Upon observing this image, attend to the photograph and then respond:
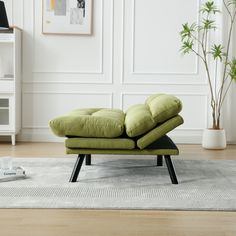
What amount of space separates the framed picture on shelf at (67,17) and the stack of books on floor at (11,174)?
2.40m

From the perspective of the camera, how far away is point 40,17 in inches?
214

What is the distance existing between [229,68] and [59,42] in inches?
76.7

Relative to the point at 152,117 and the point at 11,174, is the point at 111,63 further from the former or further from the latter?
the point at 11,174

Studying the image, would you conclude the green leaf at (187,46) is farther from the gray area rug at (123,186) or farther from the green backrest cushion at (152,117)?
the green backrest cushion at (152,117)

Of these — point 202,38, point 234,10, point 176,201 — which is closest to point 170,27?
point 202,38

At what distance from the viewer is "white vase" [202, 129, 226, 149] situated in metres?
5.07

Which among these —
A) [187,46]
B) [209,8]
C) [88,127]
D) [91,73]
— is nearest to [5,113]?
[91,73]

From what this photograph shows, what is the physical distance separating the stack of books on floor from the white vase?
234 cm

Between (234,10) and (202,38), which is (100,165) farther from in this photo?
(234,10)

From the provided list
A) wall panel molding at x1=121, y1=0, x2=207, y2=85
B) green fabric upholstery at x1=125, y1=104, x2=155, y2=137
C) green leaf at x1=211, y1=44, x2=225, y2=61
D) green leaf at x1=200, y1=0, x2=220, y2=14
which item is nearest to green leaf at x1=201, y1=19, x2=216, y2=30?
green leaf at x1=200, y1=0, x2=220, y2=14

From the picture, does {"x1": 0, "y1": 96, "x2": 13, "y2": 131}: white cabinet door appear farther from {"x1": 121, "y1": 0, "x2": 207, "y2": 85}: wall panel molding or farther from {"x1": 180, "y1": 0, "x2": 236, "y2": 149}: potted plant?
{"x1": 180, "y1": 0, "x2": 236, "y2": 149}: potted plant

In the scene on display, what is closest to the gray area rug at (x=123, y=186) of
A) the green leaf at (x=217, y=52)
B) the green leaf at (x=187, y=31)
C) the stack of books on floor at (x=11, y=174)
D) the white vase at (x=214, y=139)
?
the stack of books on floor at (x=11, y=174)

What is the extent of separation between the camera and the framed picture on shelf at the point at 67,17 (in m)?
5.36

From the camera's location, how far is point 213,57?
17.6ft
